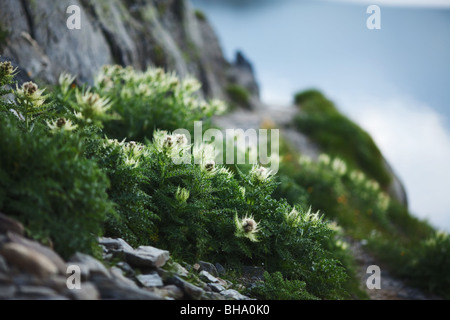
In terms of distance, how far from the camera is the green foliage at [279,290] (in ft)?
11.6

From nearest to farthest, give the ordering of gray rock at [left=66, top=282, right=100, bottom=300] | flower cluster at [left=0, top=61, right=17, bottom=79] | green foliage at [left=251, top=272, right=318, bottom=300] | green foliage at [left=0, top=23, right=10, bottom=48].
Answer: gray rock at [left=66, top=282, right=100, bottom=300], green foliage at [left=251, top=272, right=318, bottom=300], flower cluster at [left=0, top=61, right=17, bottom=79], green foliage at [left=0, top=23, right=10, bottom=48]

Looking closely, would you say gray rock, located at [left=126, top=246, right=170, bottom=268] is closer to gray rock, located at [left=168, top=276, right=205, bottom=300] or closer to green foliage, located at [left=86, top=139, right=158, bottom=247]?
gray rock, located at [left=168, top=276, right=205, bottom=300]

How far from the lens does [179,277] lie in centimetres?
334

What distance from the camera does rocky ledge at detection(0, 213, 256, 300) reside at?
8.23ft

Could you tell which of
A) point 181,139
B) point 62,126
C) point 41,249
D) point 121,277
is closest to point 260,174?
point 181,139

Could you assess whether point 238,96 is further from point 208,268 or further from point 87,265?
point 87,265

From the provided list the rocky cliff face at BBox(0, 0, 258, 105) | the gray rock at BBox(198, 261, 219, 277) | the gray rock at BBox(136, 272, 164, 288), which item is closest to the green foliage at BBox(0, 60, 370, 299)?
the gray rock at BBox(198, 261, 219, 277)

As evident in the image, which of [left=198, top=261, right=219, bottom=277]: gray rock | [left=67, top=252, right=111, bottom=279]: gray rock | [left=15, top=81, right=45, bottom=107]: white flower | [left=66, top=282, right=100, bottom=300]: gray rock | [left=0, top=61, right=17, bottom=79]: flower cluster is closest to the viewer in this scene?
[left=66, top=282, right=100, bottom=300]: gray rock

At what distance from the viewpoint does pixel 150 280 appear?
3193 millimetres

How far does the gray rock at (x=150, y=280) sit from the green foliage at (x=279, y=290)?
37.0 inches

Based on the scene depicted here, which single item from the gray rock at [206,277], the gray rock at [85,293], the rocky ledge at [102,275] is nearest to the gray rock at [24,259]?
the rocky ledge at [102,275]

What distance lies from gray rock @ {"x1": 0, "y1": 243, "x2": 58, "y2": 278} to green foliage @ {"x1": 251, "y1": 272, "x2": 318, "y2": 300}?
1859mm

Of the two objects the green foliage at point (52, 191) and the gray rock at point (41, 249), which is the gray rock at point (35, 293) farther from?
the green foliage at point (52, 191)
